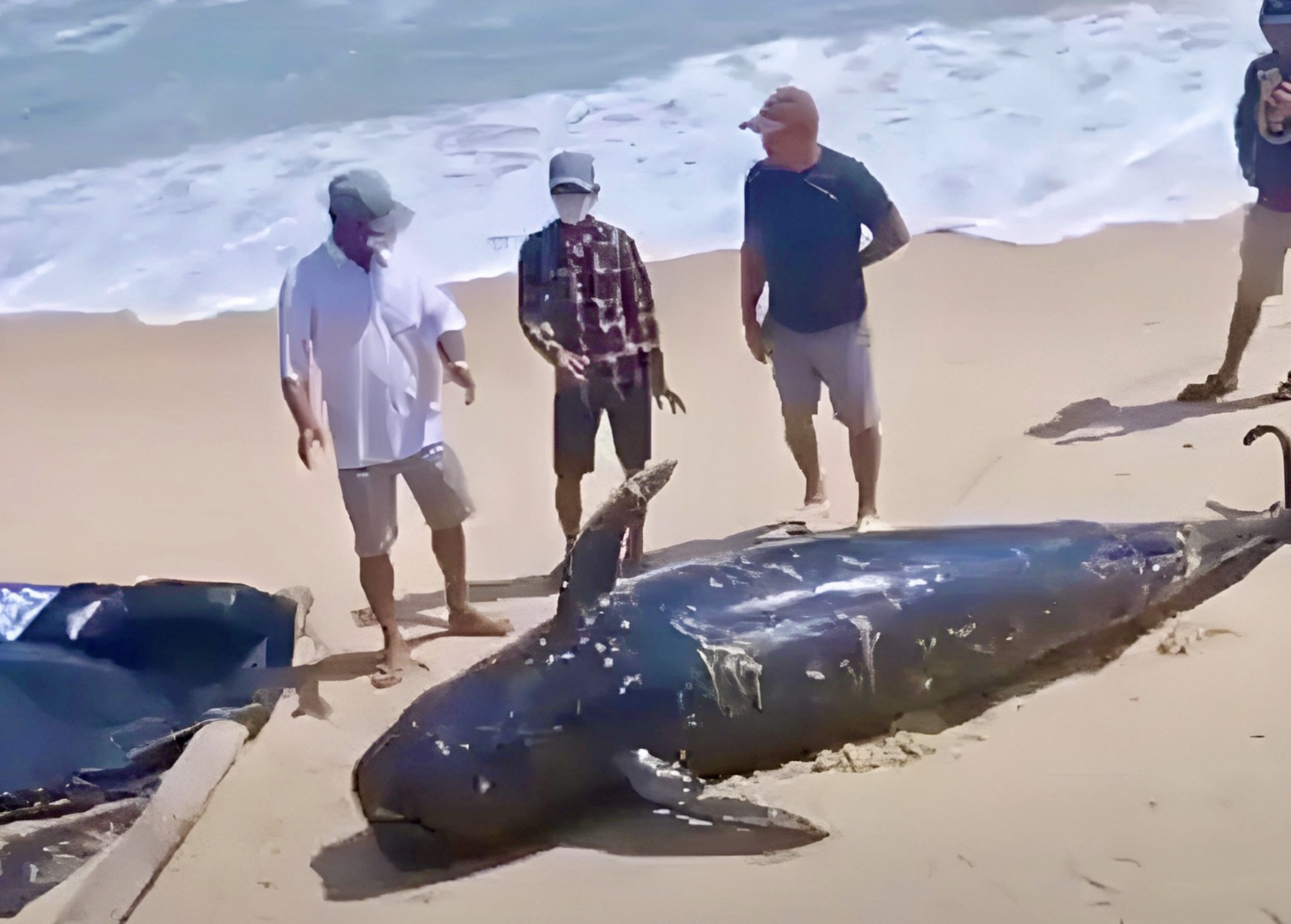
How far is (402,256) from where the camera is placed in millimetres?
2934

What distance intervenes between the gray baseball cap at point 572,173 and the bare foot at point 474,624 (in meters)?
1.29

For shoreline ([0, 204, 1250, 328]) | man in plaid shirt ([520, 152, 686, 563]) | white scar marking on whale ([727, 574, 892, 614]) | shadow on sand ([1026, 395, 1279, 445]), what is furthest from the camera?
shadow on sand ([1026, 395, 1279, 445])

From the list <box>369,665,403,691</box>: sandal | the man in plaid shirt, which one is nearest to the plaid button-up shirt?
the man in plaid shirt

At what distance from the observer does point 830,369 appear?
140 inches

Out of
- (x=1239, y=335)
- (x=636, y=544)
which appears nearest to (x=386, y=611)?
(x=636, y=544)

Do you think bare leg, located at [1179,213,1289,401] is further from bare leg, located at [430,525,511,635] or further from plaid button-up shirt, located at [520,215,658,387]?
bare leg, located at [430,525,511,635]

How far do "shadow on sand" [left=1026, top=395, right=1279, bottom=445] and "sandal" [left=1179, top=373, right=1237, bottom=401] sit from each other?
2 cm

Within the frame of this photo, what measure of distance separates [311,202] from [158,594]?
1.39 meters

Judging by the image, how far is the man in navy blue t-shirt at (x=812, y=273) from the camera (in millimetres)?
3352

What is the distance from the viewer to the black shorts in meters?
3.39

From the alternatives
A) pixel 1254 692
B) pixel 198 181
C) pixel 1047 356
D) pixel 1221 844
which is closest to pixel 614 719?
pixel 1221 844

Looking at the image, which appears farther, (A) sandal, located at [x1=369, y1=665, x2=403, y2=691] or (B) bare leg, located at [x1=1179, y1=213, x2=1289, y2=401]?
(B) bare leg, located at [x1=1179, y1=213, x2=1289, y2=401]

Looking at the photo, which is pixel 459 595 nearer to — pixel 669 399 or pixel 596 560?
pixel 596 560

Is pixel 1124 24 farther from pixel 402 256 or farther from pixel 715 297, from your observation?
pixel 402 256
